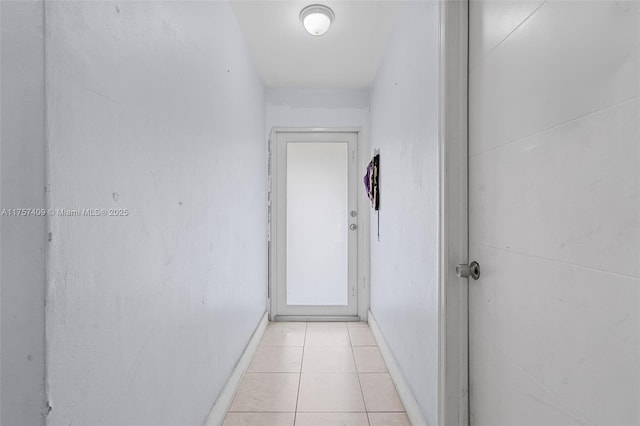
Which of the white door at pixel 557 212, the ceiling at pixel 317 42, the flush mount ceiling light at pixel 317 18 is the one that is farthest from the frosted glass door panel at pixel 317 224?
the white door at pixel 557 212

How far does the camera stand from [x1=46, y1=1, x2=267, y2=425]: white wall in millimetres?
746

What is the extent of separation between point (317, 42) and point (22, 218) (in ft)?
7.83

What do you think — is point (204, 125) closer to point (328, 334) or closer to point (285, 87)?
point (285, 87)

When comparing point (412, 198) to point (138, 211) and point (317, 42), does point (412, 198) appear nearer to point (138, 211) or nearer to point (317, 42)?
point (138, 211)

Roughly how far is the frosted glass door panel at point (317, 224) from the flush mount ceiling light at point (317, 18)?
1428mm

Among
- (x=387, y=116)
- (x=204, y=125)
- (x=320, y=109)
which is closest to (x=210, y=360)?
(x=204, y=125)

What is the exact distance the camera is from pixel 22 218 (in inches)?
25.5

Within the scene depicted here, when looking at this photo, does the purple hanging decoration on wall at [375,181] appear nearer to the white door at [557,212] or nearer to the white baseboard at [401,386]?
the white baseboard at [401,386]

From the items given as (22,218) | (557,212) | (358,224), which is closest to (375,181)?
(358,224)

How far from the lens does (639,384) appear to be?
623 millimetres

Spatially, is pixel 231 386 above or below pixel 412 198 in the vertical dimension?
below

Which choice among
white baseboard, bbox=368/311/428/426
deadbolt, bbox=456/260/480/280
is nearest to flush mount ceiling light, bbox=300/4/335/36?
deadbolt, bbox=456/260/480/280

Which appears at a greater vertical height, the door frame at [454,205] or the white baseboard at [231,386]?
the door frame at [454,205]

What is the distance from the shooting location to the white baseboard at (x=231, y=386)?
1.73m
